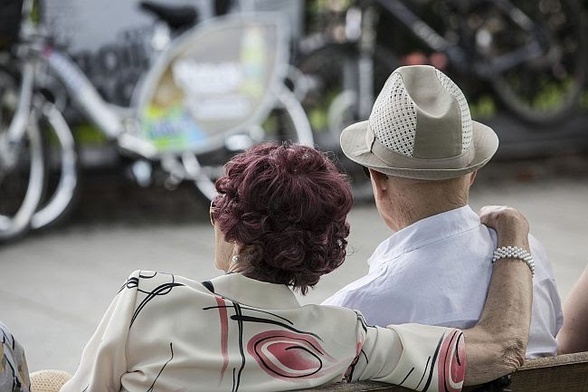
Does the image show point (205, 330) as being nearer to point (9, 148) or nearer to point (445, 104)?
point (445, 104)

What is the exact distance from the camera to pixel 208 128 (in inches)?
283

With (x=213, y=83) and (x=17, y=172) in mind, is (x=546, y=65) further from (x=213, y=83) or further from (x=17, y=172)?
(x=17, y=172)

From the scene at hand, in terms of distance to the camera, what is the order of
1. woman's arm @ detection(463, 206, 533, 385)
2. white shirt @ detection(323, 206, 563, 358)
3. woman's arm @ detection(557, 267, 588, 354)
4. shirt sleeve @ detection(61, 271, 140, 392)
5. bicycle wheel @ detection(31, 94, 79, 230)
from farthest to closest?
bicycle wheel @ detection(31, 94, 79, 230), woman's arm @ detection(557, 267, 588, 354), white shirt @ detection(323, 206, 563, 358), woman's arm @ detection(463, 206, 533, 385), shirt sleeve @ detection(61, 271, 140, 392)

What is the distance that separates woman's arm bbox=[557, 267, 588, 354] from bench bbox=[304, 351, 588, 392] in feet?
1.43

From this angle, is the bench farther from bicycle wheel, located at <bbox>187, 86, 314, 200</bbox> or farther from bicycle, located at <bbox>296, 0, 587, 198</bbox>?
bicycle, located at <bbox>296, 0, 587, 198</bbox>

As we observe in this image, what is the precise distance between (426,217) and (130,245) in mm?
4386

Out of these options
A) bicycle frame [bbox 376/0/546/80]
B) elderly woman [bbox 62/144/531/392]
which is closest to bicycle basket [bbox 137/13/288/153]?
bicycle frame [bbox 376/0/546/80]

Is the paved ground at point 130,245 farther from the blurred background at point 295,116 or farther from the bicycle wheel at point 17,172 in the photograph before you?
the bicycle wheel at point 17,172

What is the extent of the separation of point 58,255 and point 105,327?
455 centimetres

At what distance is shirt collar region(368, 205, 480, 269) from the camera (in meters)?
2.52

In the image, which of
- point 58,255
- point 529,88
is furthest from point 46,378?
point 529,88

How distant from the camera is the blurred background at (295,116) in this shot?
6266 mm

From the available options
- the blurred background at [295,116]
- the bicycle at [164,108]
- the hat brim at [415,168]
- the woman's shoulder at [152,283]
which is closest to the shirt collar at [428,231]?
the hat brim at [415,168]

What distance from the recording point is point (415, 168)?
2480mm
